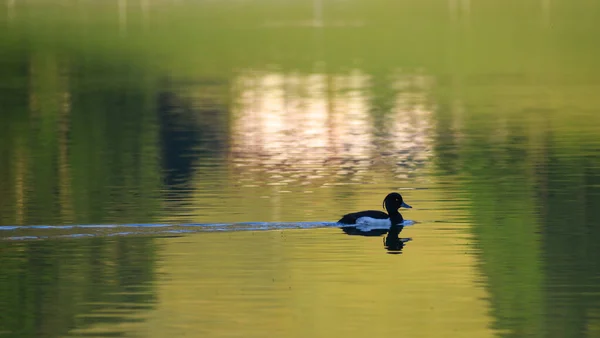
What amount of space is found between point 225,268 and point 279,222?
12.0ft

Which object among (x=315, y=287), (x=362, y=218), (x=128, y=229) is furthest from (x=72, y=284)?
(x=362, y=218)

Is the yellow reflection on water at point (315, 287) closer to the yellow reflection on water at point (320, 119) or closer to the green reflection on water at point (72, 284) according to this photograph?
the green reflection on water at point (72, 284)

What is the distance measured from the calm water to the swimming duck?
37 cm

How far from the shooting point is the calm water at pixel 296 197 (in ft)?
60.9

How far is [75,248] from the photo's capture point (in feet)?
74.6

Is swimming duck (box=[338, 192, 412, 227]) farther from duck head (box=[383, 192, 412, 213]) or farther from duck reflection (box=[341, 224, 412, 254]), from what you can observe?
duck reflection (box=[341, 224, 412, 254])

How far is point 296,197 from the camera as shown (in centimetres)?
2761

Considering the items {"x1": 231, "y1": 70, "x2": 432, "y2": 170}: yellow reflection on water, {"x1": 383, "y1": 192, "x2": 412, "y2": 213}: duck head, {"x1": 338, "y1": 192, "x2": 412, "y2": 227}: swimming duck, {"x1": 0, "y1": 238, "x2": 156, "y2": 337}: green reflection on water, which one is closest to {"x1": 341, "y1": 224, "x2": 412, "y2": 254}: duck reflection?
{"x1": 338, "y1": 192, "x2": 412, "y2": 227}: swimming duck

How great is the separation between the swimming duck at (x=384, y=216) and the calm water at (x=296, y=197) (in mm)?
367

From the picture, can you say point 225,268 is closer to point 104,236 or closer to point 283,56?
point 104,236

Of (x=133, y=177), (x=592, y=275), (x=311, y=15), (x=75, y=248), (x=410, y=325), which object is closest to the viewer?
(x=410, y=325)

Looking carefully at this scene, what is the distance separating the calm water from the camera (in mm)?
18562

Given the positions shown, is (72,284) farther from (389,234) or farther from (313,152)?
(313,152)

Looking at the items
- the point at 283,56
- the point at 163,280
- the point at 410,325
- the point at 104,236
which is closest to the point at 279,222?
the point at 104,236
